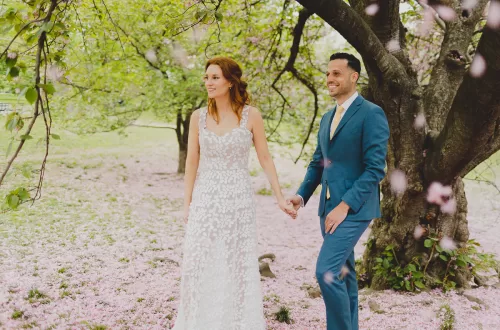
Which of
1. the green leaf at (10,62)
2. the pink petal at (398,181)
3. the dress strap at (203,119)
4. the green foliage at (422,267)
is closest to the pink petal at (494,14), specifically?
the dress strap at (203,119)

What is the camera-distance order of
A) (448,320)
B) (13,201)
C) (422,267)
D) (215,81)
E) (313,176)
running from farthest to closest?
(422,267) < (448,320) < (313,176) < (215,81) < (13,201)

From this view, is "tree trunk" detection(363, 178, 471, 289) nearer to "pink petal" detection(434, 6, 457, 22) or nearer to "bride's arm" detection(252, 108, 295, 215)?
"pink petal" detection(434, 6, 457, 22)

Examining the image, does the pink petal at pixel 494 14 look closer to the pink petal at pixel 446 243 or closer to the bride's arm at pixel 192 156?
the bride's arm at pixel 192 156

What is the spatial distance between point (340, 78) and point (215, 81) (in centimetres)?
105

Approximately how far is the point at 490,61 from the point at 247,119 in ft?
6.28

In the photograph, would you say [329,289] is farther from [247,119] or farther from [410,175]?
[410,175]

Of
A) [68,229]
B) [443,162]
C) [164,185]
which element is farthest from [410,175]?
[164,185]

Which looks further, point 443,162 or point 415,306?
point 415,306

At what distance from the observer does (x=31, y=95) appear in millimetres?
1906

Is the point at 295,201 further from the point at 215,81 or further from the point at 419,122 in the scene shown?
the point at 419,122

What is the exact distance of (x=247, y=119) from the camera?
3.79 meters

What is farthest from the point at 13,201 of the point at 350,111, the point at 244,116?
the point at 350,111

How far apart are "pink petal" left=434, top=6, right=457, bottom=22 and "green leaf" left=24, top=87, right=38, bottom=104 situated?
475 centimetres

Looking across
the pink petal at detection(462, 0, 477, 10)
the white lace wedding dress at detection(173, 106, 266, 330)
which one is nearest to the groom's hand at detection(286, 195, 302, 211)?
the white lace wedding dress at detection(173, 106, 266, 330)
